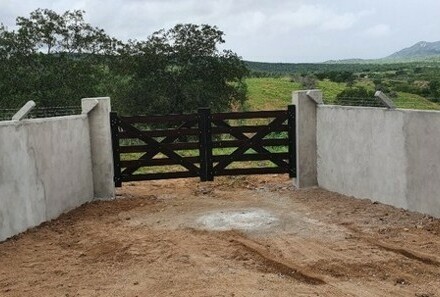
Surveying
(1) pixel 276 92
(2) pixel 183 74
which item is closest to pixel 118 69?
(2) pixel 183 74

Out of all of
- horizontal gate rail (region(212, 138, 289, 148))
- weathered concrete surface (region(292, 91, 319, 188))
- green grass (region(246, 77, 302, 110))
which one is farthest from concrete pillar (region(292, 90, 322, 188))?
green grass (region(246, 77, 302, 110))

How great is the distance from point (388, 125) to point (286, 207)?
225 cm

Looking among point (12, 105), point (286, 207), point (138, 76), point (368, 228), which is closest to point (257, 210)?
point (286, 207)

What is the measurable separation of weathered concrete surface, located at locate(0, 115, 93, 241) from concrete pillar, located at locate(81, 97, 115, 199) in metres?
0.15

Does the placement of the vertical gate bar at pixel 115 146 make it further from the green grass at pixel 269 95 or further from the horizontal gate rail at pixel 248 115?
the green grass at pixel 269 95

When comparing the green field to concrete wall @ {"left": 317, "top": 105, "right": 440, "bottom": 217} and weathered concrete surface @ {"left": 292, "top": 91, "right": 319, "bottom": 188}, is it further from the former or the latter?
concrete wall @ {"left": 317, "top": 105, "right": 440, "bottom": 217}

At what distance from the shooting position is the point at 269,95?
52.6 m

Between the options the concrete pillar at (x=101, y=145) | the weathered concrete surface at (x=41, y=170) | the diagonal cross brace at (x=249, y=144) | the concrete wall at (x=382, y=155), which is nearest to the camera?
the weathered concrete surface at (x=41, y=170)

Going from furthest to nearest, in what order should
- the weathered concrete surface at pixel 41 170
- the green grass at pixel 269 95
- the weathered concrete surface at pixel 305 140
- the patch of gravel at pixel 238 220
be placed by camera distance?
1. the green grass at pixel 269 95
2. the weathered concrete surface at pixel 305 140
3. the patch of gravel at pixel 238 220
4. the weathered concrete surface at pixel 41 170

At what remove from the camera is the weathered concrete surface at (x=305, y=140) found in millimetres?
10812

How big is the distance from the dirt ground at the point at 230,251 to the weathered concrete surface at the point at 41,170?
10.0 inches

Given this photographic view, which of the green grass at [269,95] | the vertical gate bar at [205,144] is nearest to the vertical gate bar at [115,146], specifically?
the vertical gate bar at [205,144]

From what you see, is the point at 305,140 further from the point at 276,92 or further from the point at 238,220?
the point at 276,92

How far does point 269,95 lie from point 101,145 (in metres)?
43.0
